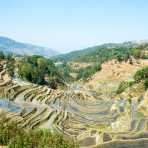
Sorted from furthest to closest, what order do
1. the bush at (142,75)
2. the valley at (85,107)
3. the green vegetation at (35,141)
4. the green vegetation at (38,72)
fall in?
1. the green vegetation at (38,72)
2. the bush at (142,75)
3. the valley at (85,107)
4. the green vegetation at (35,141)

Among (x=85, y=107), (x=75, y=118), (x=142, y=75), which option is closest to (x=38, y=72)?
(x=142, y=75)

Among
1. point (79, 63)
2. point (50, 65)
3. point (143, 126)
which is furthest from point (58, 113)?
point (79, 63)

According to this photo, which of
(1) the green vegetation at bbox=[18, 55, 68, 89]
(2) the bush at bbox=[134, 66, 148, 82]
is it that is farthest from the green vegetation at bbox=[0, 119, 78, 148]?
(1) the green vegetation at bbox=[18, 55, 68, 89]

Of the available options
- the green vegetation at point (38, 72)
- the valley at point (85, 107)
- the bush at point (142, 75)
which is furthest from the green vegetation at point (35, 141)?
the green vegetation at point (38, 72)

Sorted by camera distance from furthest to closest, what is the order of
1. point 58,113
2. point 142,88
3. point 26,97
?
point 142,88, point 26,97, point 58,113

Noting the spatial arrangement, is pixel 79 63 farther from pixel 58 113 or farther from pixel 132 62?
pixel 58 113

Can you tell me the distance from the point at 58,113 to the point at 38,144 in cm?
2591

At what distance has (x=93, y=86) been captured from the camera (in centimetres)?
10825

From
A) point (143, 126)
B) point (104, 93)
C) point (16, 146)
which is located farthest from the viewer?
point (104, 93)

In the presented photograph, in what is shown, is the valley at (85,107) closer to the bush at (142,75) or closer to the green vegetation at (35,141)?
the bush at (142,75)

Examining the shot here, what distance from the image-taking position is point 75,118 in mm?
52625

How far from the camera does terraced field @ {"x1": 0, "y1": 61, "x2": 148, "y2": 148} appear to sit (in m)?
32.9

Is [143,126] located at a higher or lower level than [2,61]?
lower

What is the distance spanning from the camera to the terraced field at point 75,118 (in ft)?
108
